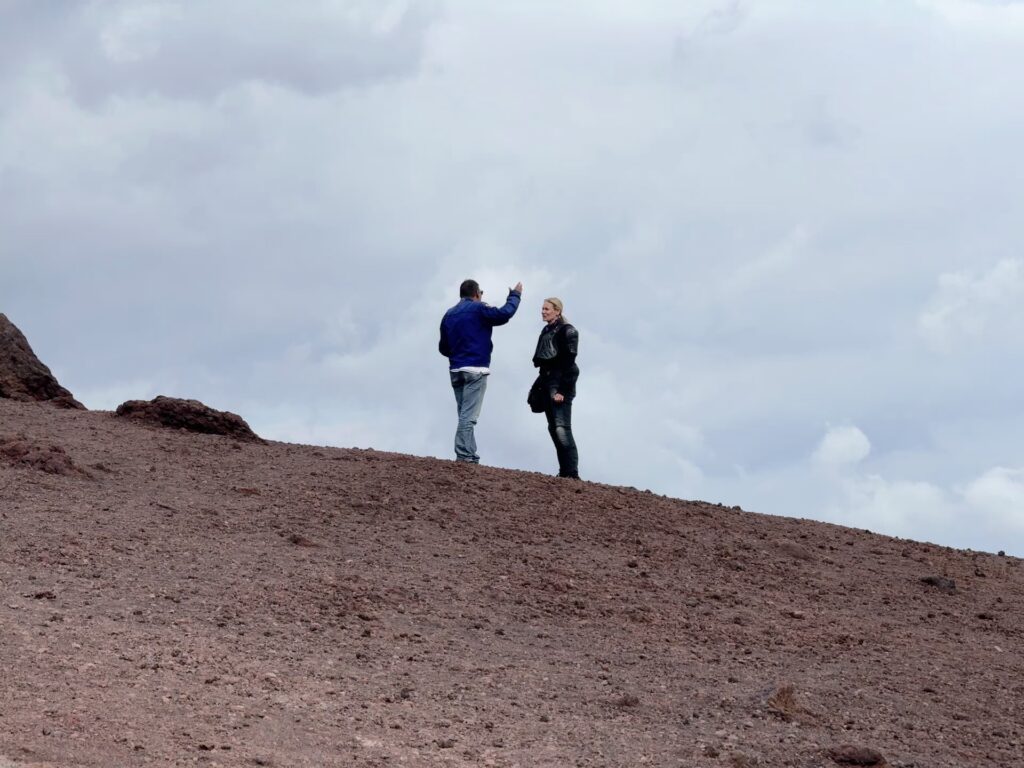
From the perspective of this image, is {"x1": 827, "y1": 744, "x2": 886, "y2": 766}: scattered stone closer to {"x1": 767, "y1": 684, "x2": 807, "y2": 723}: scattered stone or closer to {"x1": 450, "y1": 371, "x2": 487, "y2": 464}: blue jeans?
{"x1": 767, "y1": 684, "x2": 807, "y2": 723}: scattered stone

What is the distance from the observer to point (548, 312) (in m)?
14.6

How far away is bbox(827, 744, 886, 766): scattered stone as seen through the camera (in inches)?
304

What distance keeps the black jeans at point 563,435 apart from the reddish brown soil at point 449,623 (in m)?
0.56

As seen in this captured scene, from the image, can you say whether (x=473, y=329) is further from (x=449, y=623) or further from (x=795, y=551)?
(x=449, y=623)

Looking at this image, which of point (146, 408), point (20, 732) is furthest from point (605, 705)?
point (146, 408)

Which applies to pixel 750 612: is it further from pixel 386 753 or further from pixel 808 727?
pixel 386 753

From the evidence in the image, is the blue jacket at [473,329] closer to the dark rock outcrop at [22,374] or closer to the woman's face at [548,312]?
the woman's face at [548,312]

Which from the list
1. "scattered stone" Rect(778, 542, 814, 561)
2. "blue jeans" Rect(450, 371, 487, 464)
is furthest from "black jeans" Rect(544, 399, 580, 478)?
"scattered stone" Rect(778, 542, 814, 561)

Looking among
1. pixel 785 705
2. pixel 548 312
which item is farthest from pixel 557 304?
pixel 785 705

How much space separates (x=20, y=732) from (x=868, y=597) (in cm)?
775

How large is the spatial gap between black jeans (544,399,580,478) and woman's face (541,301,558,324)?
88cm

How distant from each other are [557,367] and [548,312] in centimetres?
60

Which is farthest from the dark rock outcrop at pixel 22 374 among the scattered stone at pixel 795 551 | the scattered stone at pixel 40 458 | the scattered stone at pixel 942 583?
the scattered stone at pixel 942 583

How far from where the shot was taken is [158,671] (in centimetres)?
805
